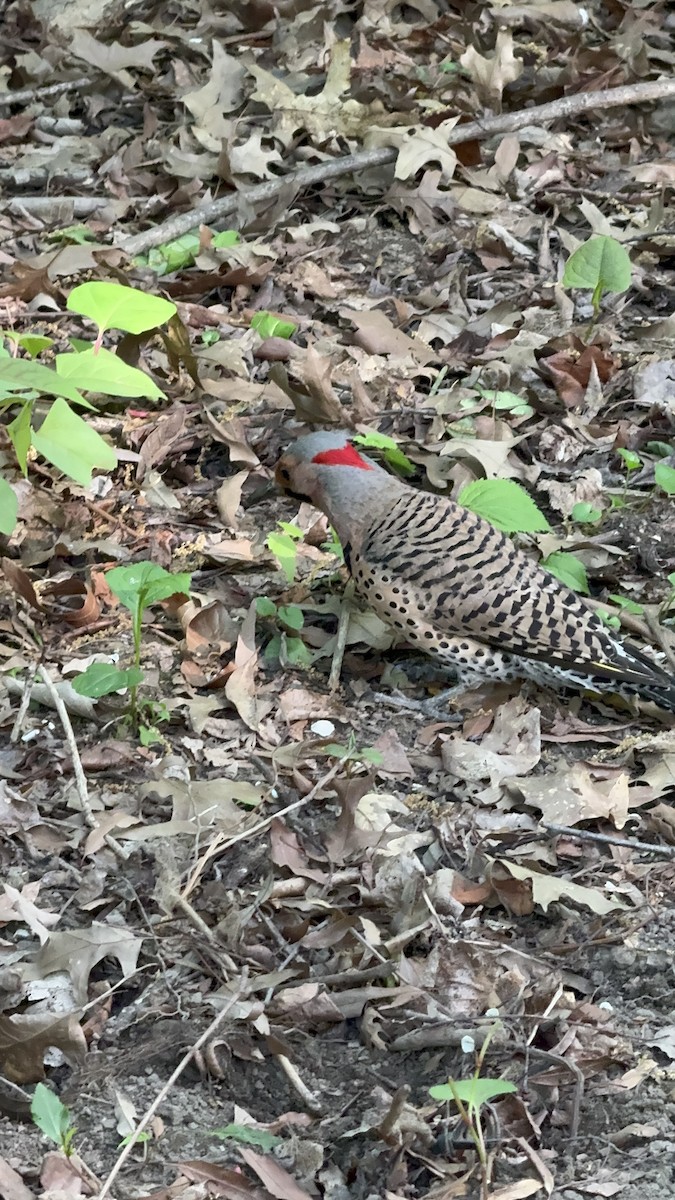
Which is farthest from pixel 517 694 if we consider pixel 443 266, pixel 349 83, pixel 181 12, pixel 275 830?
pixel 181 12

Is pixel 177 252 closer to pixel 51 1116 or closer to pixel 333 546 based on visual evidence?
pixel 333 546

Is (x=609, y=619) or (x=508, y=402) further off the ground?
(x=508, y=402)

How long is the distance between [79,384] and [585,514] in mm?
2596

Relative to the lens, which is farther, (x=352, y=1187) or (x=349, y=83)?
(x=349, y=83)

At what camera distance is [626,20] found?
7727 mm

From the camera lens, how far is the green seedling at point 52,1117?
262 cm

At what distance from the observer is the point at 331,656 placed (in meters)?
4.48

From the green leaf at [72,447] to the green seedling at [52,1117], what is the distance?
1291 millimetres

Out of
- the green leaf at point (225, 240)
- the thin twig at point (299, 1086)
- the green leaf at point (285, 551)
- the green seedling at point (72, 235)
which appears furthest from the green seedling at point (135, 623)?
the green seedling at point (72, 235)

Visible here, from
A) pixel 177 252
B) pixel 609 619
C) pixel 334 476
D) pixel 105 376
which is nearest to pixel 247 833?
pixel 105 376

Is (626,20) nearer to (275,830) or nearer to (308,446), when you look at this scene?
(308,446)

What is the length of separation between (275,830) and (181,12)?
6.41 metres

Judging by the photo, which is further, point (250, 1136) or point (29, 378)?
point (250, 1136)

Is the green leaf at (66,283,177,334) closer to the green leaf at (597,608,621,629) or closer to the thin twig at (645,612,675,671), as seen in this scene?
the green leaf at (597,608,621,629)
